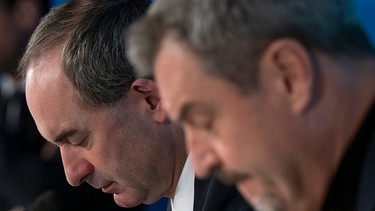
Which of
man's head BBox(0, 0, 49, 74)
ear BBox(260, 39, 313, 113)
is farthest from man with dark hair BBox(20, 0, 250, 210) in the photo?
man's head BBox(0, 0, 49, 74)

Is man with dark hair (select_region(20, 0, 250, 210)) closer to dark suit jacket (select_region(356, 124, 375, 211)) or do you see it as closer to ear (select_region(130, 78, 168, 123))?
ear (select_region(130, 78, 168, 123))

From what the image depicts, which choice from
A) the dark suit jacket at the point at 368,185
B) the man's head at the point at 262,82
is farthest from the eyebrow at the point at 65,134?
the dark suit jacket at the point at 368,185

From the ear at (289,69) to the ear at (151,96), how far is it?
0.60 m

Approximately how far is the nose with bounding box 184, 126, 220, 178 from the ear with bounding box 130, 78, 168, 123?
0.51 metres

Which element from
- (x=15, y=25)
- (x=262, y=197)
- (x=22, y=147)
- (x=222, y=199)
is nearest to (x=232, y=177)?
(x=262, y=197)

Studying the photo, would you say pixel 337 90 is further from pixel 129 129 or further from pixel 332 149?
pixel 129 129

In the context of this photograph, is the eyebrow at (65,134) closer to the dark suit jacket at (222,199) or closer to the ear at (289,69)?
the dark suit jacket at (222,199)

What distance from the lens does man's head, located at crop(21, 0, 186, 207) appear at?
1530 mm

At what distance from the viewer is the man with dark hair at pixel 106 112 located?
5.02 ft

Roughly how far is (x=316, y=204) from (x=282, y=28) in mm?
230

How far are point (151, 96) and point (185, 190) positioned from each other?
7.9 inches

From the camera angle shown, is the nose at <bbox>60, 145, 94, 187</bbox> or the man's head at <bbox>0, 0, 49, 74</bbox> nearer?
the nose at <bbox>60, 145, 94, 187</bbox>

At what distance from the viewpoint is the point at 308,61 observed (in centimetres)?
94

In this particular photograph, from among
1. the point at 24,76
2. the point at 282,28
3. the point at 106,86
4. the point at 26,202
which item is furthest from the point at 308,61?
the point at 26,202
